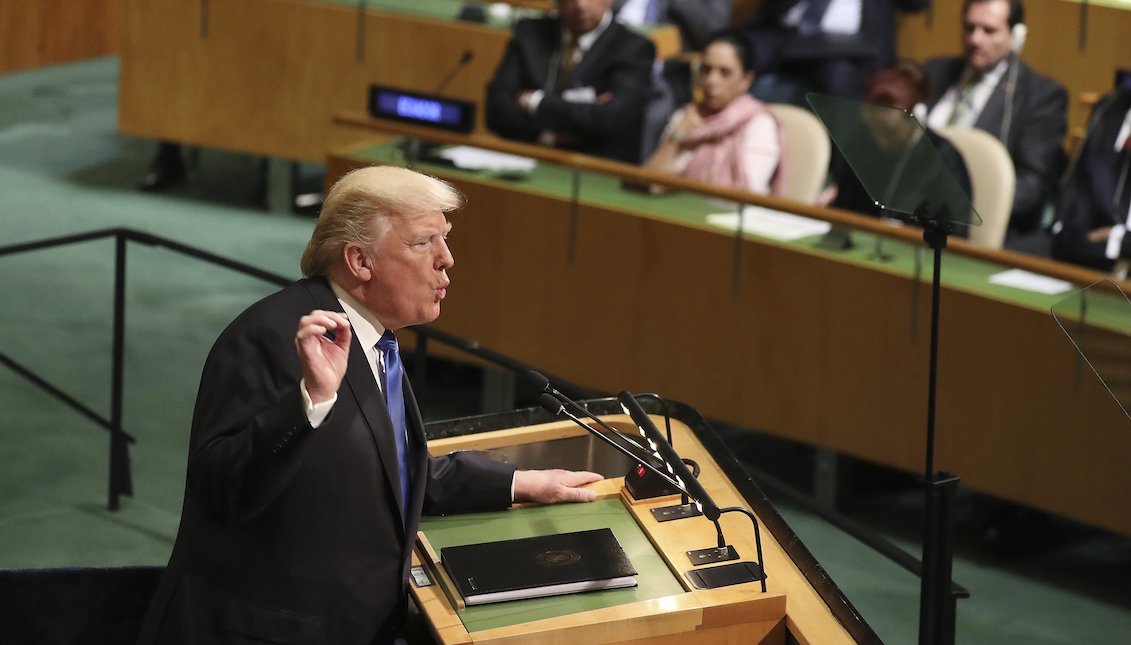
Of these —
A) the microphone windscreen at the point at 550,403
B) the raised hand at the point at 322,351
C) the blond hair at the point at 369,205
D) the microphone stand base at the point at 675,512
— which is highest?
the blond hair at the point at 369,205

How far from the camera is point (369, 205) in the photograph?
2191 millimetres

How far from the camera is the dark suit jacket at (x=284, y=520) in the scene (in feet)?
7.00

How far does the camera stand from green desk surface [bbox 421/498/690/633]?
2.20 metres

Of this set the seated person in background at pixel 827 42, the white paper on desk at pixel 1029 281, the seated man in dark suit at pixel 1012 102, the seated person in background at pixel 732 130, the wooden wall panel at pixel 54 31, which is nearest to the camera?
the white paper on desk at pixel 1029 281

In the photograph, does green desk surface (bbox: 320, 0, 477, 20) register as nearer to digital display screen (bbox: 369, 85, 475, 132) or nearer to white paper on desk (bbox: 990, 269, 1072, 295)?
digital display screen (bbox: 369, 85, 475, 132)

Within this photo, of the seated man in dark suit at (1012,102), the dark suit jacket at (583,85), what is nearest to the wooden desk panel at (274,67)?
the dark suit jacket at (583,85)

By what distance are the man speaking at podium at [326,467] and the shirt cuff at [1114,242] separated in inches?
130

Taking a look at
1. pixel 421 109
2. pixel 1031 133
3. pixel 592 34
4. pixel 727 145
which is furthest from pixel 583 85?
pixel 1031 133

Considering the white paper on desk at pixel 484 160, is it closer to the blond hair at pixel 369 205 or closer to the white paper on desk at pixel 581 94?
the white paper on desk at pixel 581 94

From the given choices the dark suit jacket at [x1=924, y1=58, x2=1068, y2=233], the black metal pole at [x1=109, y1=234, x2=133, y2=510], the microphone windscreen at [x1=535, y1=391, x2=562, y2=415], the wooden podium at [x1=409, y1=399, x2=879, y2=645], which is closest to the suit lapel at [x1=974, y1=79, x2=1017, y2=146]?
the dark suit jacket at [x1=924, y1=58, x2=1068, y2=233]

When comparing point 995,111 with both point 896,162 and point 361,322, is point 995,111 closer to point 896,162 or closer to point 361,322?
point 896,162

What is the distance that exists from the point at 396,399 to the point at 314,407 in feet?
0.95

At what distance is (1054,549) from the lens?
4.62 m

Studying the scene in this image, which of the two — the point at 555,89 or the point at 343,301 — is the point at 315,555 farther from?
the point at 555,89
